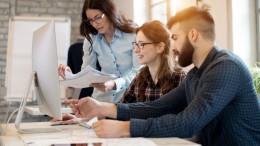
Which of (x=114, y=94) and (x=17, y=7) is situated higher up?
(x=17, y=7)

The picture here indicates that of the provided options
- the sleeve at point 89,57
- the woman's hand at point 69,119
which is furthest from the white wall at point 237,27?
the woman's hand at point 69,119

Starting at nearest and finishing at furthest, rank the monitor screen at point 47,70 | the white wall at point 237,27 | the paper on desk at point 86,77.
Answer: the monitor screen at point 47,70 → the paper on desk at point 86,77 → the white wall at point 237,27

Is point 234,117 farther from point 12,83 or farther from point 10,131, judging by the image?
point 12,83

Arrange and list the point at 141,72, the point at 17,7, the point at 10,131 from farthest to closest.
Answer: the point at 17,7 < the point at 141,72 < the point at 10,131

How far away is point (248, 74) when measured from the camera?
3.68 feet

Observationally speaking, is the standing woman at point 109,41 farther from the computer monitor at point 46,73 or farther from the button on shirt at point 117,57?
the computer monitor at point 46,73

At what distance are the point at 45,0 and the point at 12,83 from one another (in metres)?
1.28

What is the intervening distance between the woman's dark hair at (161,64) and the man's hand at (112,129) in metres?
0.65

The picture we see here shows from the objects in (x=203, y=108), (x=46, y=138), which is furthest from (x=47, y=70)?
(x=203, y=108)

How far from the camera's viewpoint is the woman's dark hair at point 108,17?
1993mm

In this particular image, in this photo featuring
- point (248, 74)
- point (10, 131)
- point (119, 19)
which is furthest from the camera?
point (119, 19)

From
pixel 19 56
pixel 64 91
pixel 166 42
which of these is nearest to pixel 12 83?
pixel 19 56

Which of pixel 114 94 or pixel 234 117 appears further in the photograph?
pixel 114 94

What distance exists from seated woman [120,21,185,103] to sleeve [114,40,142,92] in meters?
0.05
